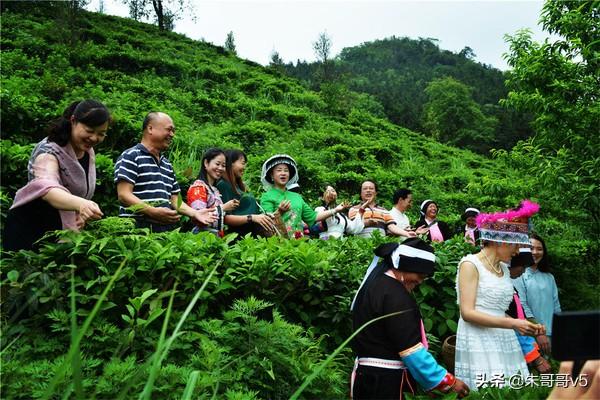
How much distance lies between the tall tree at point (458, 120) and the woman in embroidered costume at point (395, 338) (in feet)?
137

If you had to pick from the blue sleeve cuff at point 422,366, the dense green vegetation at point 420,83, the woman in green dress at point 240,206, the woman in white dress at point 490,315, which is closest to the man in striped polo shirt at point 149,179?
the woman in green dress at point 240,206

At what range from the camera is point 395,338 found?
2.80m

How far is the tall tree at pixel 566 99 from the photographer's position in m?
5.40

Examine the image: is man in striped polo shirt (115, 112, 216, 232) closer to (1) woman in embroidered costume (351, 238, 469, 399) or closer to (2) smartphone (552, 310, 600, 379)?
(1) woman in embroidered costume (351, 238, 469, 399)

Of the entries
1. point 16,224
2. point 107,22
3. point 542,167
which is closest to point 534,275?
point 542,167

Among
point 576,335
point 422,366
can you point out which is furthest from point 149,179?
point 576,335

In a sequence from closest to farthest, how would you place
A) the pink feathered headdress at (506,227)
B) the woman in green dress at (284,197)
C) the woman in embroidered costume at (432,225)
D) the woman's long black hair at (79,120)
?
the woman's long black hair at (79,120) < the pink feathered headdress at (506,227) < the woman in green dress at (284,197) < the woman in embroidered costume at (432,225)

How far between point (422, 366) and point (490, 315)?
863mm

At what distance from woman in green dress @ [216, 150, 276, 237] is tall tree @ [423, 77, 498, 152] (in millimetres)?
40305

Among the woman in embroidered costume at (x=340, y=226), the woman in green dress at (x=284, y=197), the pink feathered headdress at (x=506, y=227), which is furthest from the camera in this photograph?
the woman in embroidered costume at (x=340, y=226)

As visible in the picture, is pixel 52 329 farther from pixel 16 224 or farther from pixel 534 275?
pixel 534 275

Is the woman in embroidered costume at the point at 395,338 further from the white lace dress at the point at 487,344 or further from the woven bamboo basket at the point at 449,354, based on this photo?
the woven bamboo basket at the point at 449,354

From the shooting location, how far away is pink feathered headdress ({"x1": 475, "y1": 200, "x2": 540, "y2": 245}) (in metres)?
3.55

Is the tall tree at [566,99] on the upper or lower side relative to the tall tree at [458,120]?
lower
